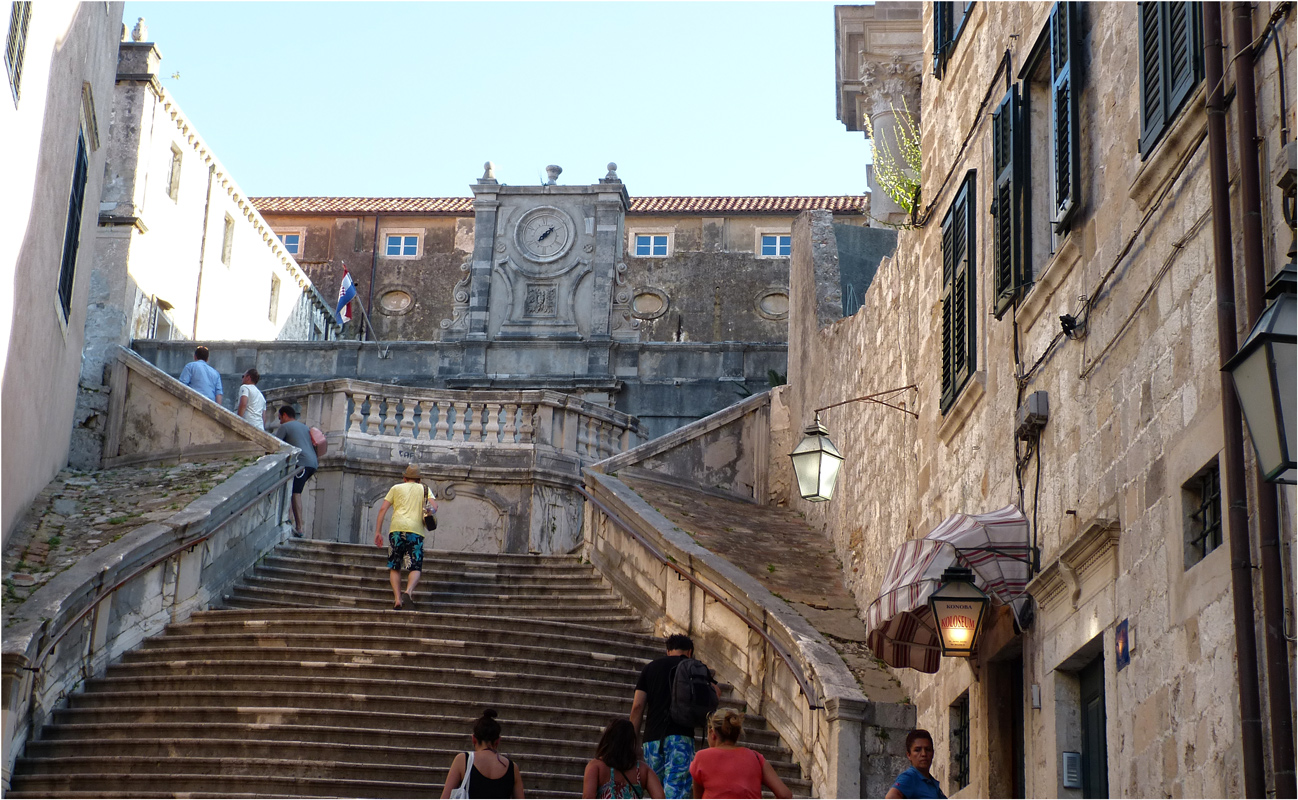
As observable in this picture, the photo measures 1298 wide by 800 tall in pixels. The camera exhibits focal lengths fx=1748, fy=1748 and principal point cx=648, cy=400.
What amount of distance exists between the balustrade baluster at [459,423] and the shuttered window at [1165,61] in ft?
48.0

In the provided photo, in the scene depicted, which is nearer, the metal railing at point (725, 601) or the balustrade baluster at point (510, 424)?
the metal railing at point (725, 601)

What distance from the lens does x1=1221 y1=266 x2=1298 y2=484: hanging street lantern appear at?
5547 millimetres

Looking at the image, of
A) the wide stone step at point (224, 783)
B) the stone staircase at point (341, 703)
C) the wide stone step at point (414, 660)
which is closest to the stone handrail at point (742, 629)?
the stone staircase at point (341, 703)

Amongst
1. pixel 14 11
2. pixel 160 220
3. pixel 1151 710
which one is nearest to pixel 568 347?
pixel 160 220

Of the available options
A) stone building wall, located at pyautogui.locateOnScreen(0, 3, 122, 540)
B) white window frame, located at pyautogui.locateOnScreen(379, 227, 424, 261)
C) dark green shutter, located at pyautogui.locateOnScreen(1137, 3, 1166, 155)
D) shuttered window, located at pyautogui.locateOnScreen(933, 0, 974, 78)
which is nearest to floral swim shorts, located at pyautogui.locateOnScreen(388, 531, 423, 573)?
stone building wall, located at pyautogui.locateOnScreen(0, 3, 122, 540)

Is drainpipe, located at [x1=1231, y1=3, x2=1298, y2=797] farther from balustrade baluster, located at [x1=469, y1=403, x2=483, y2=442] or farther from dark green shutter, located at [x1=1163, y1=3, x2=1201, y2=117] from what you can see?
balustrade baluster, located at [x1=469, y1=403, x2=483, y2=442]

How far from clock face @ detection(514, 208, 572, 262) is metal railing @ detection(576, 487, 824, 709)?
16816 mm

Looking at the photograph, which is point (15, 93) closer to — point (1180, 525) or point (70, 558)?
point (70, 558)

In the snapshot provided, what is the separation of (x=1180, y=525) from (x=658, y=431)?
20.6 m

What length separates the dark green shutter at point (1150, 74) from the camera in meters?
8.22

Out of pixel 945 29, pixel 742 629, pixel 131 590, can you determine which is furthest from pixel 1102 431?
pixel 131 590

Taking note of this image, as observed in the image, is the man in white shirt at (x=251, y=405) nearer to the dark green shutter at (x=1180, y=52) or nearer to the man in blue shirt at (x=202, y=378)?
the man in blue shirt at (x=202, y=378)

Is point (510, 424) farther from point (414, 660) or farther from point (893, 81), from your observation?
point (414, 660)

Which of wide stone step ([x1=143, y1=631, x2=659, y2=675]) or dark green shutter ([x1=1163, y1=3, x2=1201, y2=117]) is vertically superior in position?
dark green shutter ([x1=1163, y1=3, x2=1201, y2=117])
